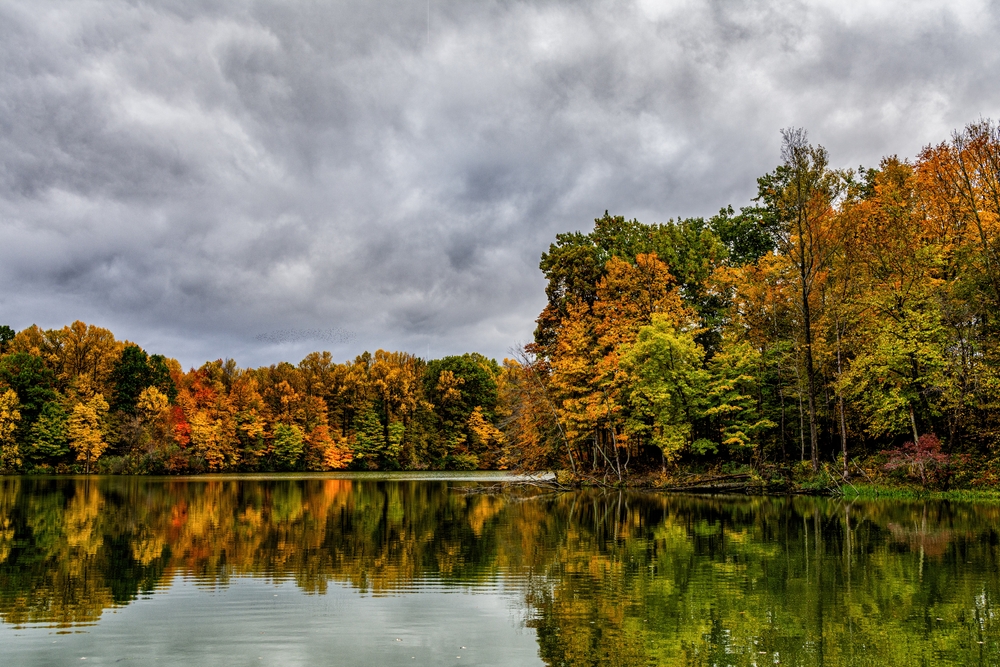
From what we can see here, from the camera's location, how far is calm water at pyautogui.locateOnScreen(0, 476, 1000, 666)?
329 inches

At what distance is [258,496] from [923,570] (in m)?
33.6

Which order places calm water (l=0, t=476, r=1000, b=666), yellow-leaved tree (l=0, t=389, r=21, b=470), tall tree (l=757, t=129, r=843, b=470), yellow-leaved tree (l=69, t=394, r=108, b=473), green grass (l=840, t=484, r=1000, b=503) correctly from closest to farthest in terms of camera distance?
calm water (l=0, t=476, r=1000, b=666)
green grass (l=840, t=484, r=1000, b=503)
tall tree (l=757, t=129, r=843, b=470)
yellow-leaved tree (l=0, t=389, r=21, b=470)
yellow-leaved tree (l=69, t=394, r=108, b=473)

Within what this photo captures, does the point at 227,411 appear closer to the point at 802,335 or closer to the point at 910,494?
the point at 802,335

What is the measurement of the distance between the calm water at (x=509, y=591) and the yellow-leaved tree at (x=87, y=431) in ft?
203

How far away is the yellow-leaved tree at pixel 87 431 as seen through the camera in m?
77.7

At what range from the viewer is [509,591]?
12000 mm

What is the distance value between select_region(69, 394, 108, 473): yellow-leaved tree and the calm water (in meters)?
62.0

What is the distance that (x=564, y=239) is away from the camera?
52.0 m

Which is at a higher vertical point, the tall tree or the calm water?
the tall tree

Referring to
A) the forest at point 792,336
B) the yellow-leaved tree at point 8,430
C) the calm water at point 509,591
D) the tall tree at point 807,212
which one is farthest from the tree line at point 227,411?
the calm water at point 509,591

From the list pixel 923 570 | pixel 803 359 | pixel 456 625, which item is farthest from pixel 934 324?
pixel 456 625

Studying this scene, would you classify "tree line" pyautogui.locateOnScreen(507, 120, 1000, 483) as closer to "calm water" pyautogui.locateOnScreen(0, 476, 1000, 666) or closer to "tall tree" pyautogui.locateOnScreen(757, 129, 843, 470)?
"tall tree" pyautogui.locateOnScreen(757, 129, 843, 470)

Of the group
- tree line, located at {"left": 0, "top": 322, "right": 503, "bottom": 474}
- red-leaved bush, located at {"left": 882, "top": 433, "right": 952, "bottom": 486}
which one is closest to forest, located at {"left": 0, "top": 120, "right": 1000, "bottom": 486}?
red-leaved bush, located at {"left": 882, "top": 433, "right": 952, "bottom": 486}

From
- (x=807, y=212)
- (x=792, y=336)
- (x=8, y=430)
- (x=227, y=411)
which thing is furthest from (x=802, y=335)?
(x=8, y=430)
